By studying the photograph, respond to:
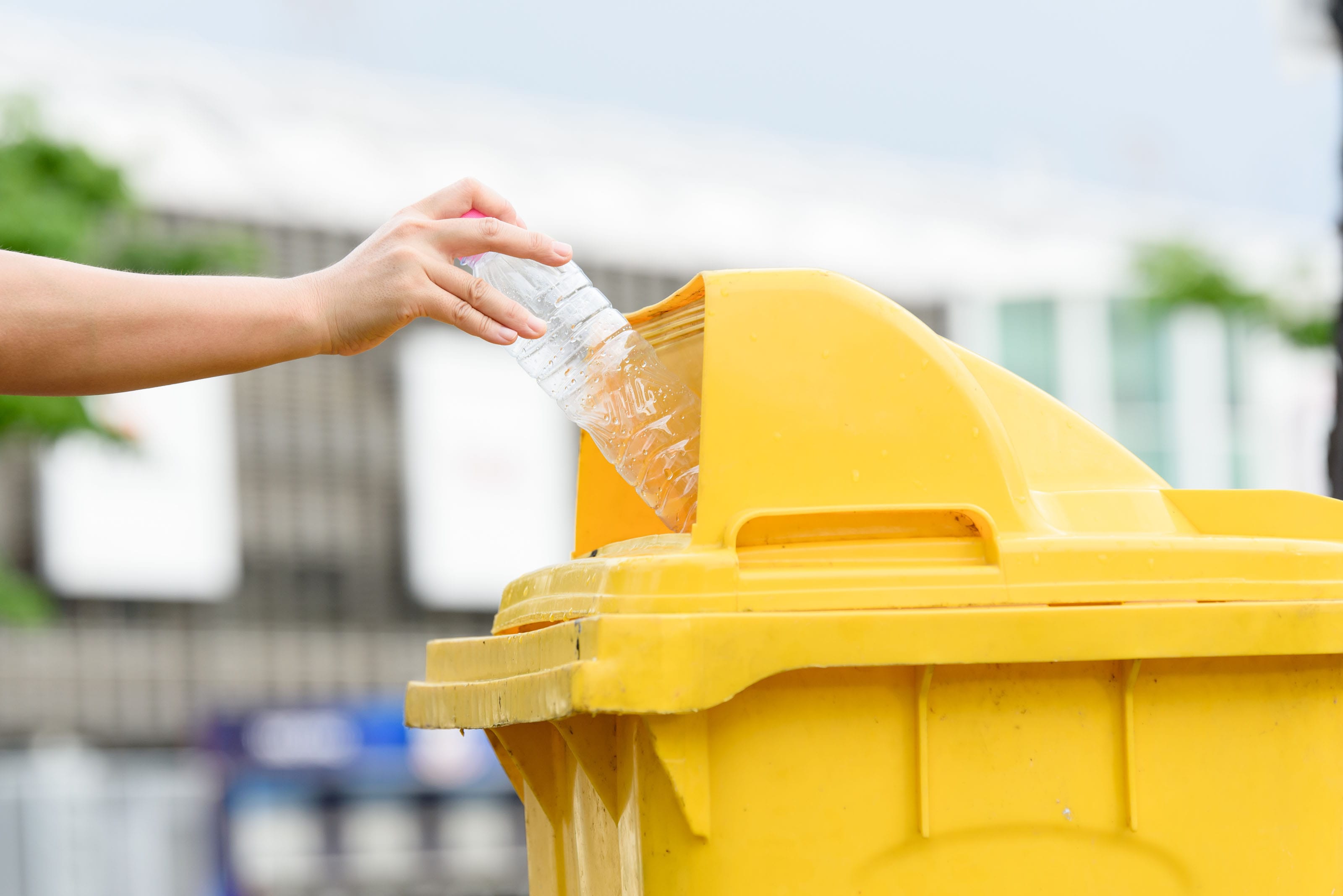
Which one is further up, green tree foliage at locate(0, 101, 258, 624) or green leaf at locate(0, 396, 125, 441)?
green tree foliage at locate(0, 101, 258, 624)

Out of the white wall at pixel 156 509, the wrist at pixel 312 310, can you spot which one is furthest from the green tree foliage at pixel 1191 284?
the wrist at pixel 312 310

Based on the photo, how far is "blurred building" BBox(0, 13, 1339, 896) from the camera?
17.0m

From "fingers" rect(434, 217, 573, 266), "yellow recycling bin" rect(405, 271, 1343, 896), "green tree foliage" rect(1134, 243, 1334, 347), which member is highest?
"green tree foliage" rect(1134, 243, 1334, 347)

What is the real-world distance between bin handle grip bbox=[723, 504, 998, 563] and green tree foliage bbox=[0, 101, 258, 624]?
7707mm

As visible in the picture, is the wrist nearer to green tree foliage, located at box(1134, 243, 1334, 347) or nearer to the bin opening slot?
the bin opening slot

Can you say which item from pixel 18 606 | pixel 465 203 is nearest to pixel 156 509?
pixel 18 606

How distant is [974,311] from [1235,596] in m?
21.8

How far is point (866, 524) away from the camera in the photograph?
2.26m

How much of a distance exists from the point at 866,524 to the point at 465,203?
80cm

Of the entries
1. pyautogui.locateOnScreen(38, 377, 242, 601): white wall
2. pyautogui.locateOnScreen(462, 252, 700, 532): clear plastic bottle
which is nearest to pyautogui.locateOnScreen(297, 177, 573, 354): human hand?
pyautogui.locateOnScreen(462, 252, 700, 532): clear plastic bottle

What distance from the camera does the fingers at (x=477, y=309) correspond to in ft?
7.51

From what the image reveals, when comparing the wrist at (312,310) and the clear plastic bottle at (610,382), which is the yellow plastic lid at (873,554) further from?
the wrist at (312,310)

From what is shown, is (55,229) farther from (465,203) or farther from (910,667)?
(910,667)

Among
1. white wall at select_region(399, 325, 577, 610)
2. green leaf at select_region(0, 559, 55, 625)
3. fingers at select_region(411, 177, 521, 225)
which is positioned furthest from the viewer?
white wall at select_region(399, 325, 577, 610)
